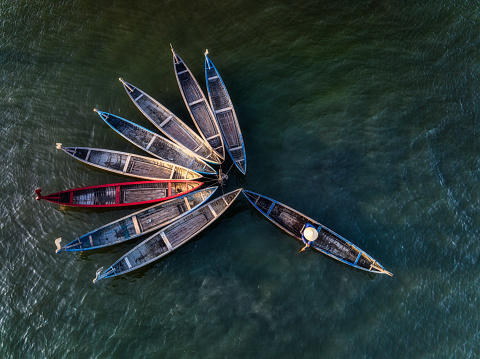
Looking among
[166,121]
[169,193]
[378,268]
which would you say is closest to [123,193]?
[169,193]

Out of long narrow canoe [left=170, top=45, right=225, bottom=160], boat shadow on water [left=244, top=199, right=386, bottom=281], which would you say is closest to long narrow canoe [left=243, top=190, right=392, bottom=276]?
boat shadow on water [left=244, top=199, right=386, bottom=281]

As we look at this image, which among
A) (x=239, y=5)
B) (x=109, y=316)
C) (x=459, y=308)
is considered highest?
(x=239, y=5)

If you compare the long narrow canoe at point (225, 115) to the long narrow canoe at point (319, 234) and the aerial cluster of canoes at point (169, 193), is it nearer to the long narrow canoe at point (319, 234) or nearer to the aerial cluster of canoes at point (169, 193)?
the aerial cluster of canoes at point (169, 193)

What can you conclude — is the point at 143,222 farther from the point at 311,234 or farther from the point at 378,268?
the point at 378,268

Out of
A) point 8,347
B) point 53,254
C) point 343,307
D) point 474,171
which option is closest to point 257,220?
point 343,307

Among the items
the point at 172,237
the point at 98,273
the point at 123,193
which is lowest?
the point at 172,237

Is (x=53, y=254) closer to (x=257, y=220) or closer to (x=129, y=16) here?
(x=257, y=220)

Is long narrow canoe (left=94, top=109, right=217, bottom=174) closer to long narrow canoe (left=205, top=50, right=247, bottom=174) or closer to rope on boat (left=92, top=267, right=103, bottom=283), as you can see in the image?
long narrow canoe (left=205, top=50, right=247, bottom=174)
